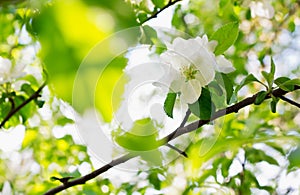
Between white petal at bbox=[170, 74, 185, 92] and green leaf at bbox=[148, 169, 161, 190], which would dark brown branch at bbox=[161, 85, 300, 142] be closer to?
white petal at bbox=[170, 74, 185, 92]

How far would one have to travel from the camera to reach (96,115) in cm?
19

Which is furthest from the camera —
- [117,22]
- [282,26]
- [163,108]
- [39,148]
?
[282,26]

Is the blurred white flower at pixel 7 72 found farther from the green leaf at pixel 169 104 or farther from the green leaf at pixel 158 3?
the green leaf at pixel 169 104

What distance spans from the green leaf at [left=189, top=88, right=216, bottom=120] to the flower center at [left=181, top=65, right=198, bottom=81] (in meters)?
0.03

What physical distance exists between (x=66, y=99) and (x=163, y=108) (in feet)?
1.67

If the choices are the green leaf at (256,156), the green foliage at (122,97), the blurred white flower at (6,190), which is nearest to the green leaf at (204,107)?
the green foliage at (122,97)

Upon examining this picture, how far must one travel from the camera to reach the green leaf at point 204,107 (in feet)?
2.21

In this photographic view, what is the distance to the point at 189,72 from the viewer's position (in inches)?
28.1

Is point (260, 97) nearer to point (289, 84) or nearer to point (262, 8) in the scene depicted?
point (289, 84)

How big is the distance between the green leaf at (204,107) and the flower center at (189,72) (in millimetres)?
28

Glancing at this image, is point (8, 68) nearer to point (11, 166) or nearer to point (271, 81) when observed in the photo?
point (271, 81)

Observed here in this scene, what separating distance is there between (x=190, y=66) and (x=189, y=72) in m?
0.01

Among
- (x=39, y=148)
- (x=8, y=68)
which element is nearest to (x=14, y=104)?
(x=8, y=68)

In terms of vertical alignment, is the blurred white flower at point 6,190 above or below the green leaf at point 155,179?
above
